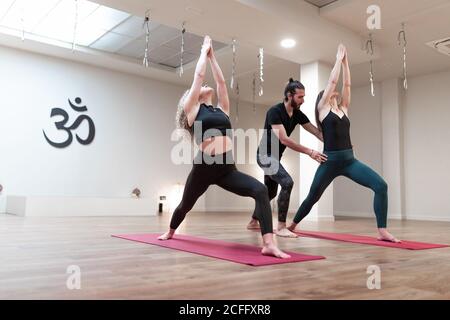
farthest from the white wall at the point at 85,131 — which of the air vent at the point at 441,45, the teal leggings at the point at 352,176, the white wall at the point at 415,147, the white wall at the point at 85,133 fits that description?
the air vent at the point at 441,45

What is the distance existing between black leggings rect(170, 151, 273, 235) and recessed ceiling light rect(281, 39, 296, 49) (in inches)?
146

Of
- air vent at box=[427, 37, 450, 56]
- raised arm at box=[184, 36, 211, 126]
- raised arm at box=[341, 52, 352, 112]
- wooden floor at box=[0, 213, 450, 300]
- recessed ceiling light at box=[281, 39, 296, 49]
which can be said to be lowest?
wooden floor at box=[0, 213, 450, 300]

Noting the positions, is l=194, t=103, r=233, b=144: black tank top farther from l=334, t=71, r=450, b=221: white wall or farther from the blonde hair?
l=334, t=71, r=450, b=221: white wall

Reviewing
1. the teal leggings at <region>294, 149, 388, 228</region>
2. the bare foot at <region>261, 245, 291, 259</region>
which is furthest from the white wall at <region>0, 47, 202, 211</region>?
the bare foot at <region>261, 245, 291, 259</region>

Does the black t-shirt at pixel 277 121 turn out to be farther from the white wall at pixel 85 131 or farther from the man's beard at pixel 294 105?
the white wall at pixel 85 131

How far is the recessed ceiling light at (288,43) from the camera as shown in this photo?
5.54 meters

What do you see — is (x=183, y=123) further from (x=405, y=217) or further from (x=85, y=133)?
(x=405, y=217)

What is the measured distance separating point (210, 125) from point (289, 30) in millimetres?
3414

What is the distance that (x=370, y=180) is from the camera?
289 cm

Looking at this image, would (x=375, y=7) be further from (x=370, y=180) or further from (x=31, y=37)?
(x=31, y=37)

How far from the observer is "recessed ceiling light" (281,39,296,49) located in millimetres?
5539

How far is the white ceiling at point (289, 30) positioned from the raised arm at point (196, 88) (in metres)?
2.43
